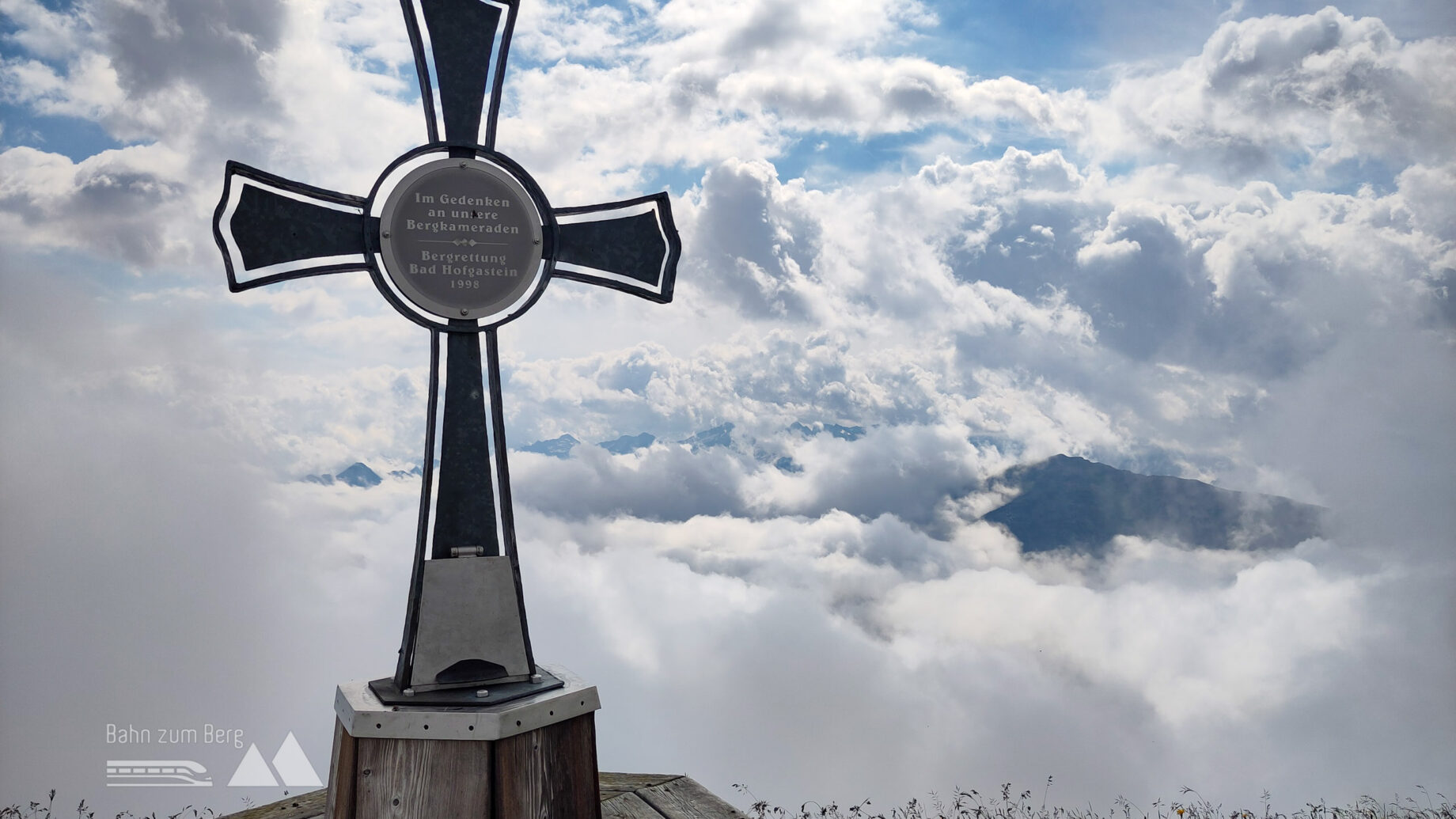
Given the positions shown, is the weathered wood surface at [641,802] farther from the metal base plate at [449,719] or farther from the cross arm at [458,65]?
the cross arm at [458,65]

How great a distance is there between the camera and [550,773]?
3008mm

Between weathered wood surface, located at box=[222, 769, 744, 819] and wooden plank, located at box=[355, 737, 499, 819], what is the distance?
1037 mm

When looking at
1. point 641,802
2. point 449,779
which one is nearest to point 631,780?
point 641,802

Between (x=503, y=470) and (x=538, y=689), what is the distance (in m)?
0.74

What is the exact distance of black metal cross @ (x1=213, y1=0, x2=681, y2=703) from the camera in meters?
3.10

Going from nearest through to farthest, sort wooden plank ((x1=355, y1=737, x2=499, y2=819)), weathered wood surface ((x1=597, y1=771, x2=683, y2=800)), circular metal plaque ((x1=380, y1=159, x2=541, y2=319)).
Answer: wooden plank ((x1=355, y1=737, x2=499, y2=819)) → circular metal plaque ((x1=380, y1=159, x2=541, y2=319)) → weathered wood surface ((x1=597, y1=771, x2=683, y2=800))

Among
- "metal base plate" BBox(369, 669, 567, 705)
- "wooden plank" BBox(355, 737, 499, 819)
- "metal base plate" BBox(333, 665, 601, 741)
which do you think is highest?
"metal base plate" BBox(369, 669, 567, 705)

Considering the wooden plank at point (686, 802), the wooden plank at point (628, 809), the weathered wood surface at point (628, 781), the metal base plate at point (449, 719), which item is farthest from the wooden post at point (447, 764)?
the weathered wood surface at point (628, 781)

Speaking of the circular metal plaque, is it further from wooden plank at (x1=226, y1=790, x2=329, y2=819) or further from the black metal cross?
wooden plank at (x1=226, y1=790, x2=329, y2=819)

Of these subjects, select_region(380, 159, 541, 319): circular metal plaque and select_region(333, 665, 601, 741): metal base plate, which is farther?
select_region(380, 159, 541, 319): circular metal plaque

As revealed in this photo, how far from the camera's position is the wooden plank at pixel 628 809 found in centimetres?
386

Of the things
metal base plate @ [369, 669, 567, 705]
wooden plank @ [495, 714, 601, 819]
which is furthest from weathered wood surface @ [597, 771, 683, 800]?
metal base plate @ [369, 669, 567, 705]

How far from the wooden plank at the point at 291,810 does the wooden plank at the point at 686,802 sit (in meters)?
1.36

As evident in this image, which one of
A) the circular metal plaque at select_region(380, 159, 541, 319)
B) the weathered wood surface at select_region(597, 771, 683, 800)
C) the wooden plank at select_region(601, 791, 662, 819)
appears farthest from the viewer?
the weathered wood surface at select_region(597, 771, 683, 800)
